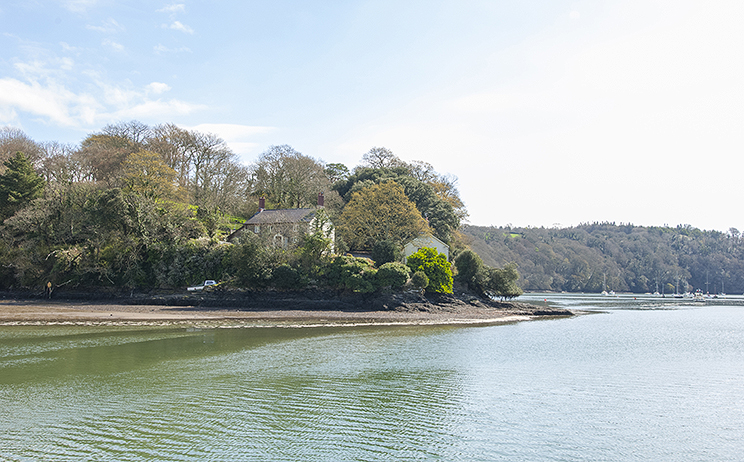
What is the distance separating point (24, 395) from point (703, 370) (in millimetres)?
25970

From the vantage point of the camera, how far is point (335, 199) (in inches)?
2311

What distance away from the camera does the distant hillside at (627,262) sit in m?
134

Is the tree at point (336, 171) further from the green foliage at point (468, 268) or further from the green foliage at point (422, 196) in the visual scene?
the green foliage at point (468, 268)

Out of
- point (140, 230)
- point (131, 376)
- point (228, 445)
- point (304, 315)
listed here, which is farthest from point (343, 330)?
point (140, 230)

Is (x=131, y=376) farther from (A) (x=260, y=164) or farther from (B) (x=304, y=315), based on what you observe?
(A) (x=260, y=164)

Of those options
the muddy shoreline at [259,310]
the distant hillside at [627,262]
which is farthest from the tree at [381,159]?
the distant hillside at [627,262]

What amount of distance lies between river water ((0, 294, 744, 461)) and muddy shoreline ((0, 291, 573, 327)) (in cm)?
608

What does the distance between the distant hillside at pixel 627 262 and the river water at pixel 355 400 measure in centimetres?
10230

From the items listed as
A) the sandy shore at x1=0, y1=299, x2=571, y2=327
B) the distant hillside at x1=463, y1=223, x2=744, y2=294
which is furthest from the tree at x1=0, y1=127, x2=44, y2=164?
the distant hillside at x1=463, y1=223, x2=744, y2=294

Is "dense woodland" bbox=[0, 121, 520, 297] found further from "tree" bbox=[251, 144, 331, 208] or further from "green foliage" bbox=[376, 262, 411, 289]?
"tree" bbox=[251, 144, 331, 208]

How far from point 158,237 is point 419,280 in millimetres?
25077

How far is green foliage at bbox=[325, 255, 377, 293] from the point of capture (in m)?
41.5

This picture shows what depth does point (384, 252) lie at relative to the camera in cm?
4728

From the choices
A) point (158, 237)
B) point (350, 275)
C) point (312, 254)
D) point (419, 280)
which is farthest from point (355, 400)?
point (158, 237)
